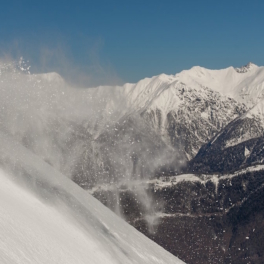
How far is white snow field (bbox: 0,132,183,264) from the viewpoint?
4211 cm

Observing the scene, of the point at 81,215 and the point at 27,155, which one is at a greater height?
the point at 27,155

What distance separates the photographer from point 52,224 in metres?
51.6

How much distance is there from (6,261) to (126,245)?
25.9 meters

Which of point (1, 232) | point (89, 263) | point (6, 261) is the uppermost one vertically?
point (89, 263)

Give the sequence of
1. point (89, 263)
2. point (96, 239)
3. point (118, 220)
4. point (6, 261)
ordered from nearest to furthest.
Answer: point (6, 261) < point (89, 263) < point (96, 239) < point (118, 220)

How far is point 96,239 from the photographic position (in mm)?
54906

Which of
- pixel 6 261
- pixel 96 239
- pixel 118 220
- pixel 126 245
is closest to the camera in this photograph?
pixel 6 261

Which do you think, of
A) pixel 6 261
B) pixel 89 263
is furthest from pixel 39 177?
pixel 6 261

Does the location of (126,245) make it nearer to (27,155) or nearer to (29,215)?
(29,215)

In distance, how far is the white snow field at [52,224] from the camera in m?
42.1

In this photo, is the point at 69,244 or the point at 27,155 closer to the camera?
the point at 69,244

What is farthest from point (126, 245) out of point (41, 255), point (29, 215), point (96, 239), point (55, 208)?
point (41, 255)

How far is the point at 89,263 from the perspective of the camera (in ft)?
154

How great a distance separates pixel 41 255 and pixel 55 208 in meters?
15.8
